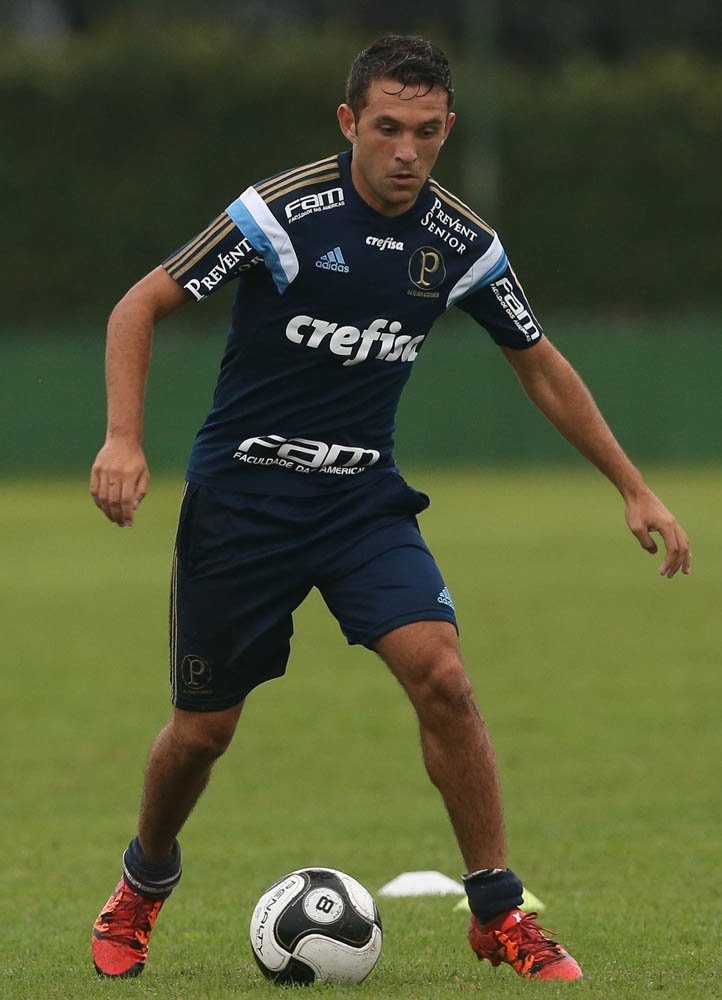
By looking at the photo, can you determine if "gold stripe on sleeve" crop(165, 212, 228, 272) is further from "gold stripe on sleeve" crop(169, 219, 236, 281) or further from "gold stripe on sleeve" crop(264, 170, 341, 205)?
"gold stripe on sleeve" crop(264, 170, 341, 205)

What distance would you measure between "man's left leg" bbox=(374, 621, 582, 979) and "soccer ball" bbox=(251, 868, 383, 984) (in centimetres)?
34

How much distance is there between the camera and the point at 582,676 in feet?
42.0

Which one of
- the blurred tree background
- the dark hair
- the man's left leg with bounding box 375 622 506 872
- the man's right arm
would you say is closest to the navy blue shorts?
the man's left leg with bounding box 375 622 506 872

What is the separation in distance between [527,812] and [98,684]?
4704mm

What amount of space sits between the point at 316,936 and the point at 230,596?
1048 millimetres

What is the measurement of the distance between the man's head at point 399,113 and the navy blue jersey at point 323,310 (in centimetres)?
14

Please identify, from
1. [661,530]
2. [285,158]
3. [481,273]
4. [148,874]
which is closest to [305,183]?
[481,273]

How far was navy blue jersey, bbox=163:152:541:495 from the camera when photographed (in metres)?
5.60

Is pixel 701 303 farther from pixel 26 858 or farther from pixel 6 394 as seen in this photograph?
A: pixel 26 858

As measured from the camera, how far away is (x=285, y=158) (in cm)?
4341

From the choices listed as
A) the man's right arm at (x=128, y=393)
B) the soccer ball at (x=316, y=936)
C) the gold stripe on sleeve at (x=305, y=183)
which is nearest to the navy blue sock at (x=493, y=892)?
the soccer ball at (x=316, y=936)

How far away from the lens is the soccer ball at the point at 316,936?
214 inches

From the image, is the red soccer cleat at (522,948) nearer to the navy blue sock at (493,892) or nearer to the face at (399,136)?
the navy blue sock at (493,892)

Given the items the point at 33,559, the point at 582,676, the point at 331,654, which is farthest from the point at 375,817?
the point at 33,559
